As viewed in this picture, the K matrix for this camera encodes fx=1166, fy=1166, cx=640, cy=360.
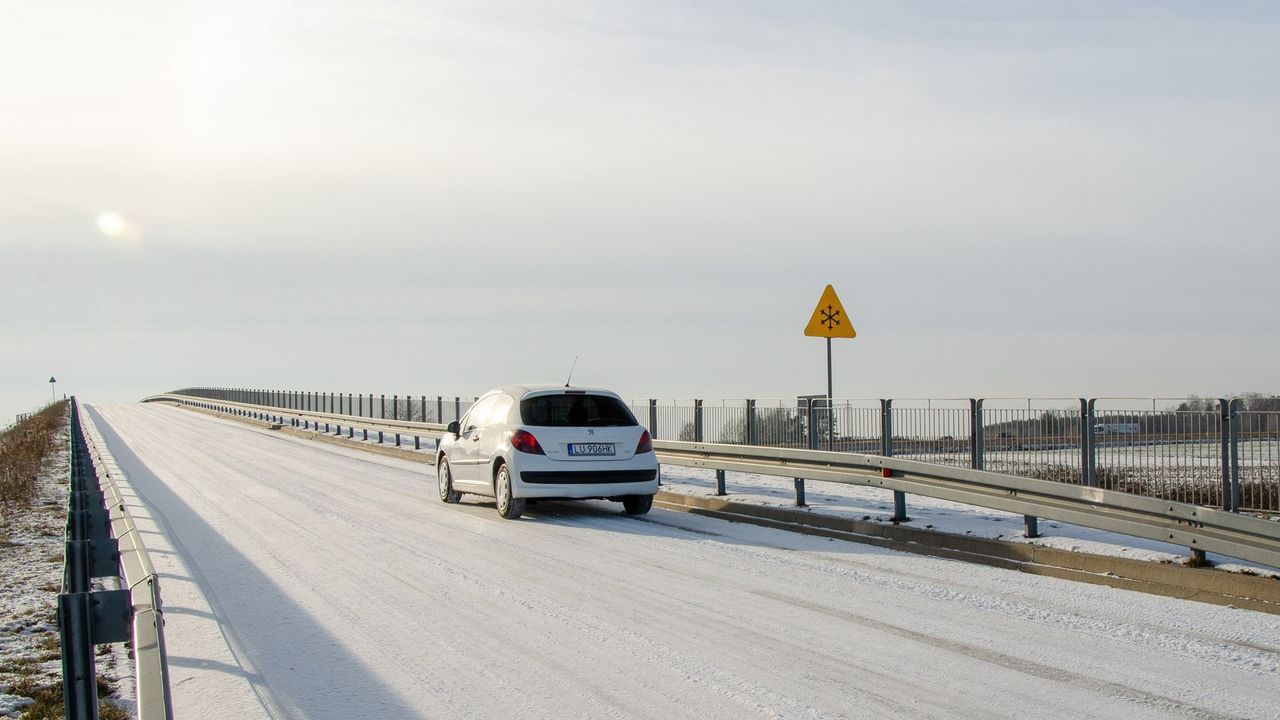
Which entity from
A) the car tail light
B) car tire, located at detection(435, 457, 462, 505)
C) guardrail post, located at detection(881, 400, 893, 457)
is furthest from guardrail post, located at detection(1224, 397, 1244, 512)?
car tire, located at detection(435, 457, 462, 505)

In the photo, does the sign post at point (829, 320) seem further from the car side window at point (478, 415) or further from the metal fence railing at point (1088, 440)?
the car side window at point (478, 415)

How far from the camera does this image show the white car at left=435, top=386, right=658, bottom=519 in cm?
1427

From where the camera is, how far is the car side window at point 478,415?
52.2 feet

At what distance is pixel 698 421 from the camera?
2044 centimetres

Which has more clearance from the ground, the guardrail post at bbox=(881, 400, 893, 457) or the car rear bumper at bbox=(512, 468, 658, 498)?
the guardrail post at bbox=(881, 400, 893, 457)

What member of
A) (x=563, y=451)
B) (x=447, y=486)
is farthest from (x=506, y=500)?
(x=447, y=486)

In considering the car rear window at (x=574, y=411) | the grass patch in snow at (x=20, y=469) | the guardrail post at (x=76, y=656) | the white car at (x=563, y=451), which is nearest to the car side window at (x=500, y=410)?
the white car at (x=563, y=451)

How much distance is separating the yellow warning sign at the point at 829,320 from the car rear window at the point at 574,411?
25.3 feet

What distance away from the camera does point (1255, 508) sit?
35.9 ft

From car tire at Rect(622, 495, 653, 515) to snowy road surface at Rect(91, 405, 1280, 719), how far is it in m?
1.57

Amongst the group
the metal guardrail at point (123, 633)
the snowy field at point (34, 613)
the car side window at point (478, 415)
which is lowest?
the snowy field at point (34, 613)

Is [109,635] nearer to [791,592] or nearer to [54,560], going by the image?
[791,592]

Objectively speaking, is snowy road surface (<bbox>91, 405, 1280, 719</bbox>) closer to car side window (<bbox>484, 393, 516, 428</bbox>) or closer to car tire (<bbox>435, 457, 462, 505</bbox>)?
car side window (<bbox>484, 393, 516, 428</bbox>)

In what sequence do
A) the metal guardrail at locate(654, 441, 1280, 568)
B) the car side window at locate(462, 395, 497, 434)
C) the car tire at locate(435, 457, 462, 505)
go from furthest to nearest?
the car tire at locate(435, 457, 462, 505), the car side window at locate(462, 395, 497, 434), the metal guardrail at locate(654, 441, 1280, 568)
